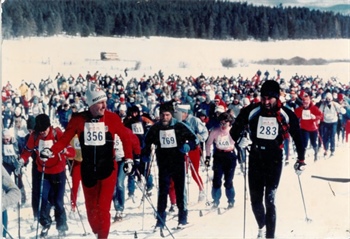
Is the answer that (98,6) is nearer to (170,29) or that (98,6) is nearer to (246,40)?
(170,29)

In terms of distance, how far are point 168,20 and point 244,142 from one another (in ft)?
4.99

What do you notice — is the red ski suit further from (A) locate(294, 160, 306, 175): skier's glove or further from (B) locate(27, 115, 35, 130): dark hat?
(A) locate(294, 160, 306, 175): skier's glove

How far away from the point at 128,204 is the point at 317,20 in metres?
2.87

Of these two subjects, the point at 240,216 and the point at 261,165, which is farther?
the point at 240,216

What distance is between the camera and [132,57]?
6516 mm

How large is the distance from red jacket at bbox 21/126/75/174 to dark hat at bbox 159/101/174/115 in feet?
3.54

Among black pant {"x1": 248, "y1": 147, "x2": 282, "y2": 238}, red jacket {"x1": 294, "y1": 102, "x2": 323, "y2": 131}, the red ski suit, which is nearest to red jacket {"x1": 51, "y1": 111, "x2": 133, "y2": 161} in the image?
the red ski suit

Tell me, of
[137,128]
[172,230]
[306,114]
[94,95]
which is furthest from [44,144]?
[306,114]

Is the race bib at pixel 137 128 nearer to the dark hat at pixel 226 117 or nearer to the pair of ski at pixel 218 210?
the dark hat at pixel 226 117

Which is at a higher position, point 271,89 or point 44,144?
point 271,89

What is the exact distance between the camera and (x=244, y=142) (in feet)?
21.0

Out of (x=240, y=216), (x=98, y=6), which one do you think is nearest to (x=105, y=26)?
(x=98, y=6)

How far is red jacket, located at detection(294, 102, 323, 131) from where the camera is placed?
6741 mm

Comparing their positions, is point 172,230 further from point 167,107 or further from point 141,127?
point 167,107
